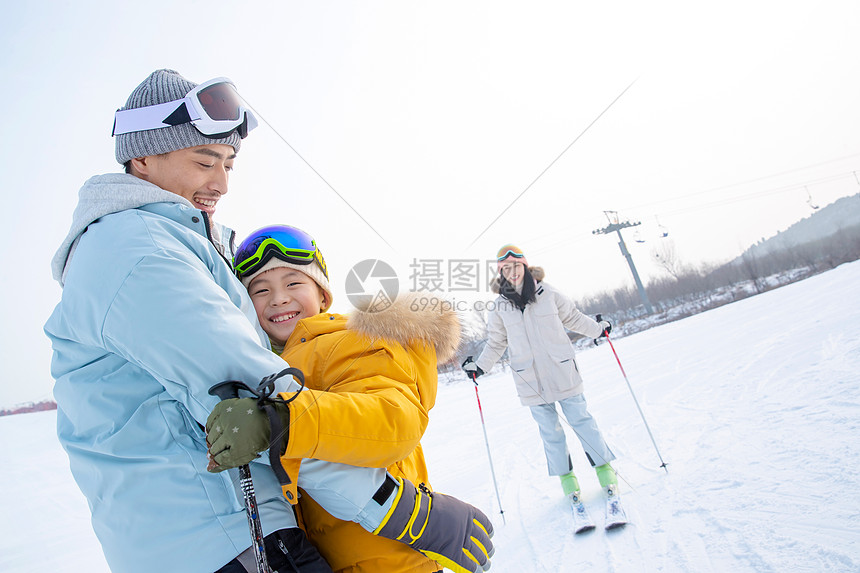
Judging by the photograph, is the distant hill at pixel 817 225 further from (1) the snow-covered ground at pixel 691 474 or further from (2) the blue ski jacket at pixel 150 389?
(2) the blue ski jacket at pixel 150 389

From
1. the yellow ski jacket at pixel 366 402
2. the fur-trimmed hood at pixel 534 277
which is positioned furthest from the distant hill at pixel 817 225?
the yellow ski jacket at pixel 366 402

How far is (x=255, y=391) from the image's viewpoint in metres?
0.99

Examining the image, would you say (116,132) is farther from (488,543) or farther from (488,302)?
(488,302)

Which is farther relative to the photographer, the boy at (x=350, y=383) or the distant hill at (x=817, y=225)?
the distant hill at (x=817, y=225)

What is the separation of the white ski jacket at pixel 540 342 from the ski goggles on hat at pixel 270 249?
280 centimetres

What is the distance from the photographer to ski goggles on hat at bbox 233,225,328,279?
1.79 metres

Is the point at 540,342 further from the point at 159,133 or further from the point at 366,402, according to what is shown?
the point at 159,133

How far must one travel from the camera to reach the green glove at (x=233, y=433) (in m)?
0.92

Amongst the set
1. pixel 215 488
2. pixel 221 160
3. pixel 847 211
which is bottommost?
pixel 215 488

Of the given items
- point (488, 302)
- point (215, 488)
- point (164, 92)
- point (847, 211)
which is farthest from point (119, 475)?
point (847, 211)

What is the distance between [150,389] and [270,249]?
2.82 ft

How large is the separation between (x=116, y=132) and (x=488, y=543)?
183cm

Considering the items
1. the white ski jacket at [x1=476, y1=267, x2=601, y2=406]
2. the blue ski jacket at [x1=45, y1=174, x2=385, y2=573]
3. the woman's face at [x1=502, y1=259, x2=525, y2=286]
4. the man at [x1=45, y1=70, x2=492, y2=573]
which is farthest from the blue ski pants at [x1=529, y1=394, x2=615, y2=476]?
the blue ski jacket at [x1=45, y1=174, x2=385, y2=573]

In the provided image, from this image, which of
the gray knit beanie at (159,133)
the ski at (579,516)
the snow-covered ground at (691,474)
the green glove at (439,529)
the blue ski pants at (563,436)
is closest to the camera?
the green glove at (439,529)
